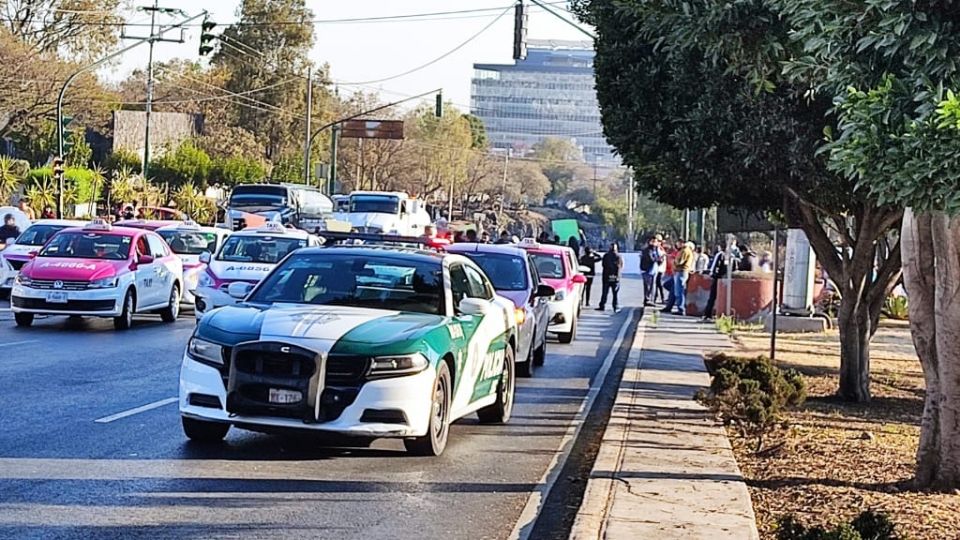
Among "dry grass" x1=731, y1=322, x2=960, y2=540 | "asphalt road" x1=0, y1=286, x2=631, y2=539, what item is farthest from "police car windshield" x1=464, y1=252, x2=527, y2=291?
"dry grass" x1=731, y1=322, x2=960, y2=540

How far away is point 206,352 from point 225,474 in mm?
1058

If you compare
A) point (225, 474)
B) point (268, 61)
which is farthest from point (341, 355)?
point (268, 61)

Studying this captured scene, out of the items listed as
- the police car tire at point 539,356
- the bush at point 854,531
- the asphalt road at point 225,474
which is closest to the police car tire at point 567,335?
the police car tire at point 539,356

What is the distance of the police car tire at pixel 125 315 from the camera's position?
71.0ft

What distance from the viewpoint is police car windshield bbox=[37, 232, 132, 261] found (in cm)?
2203

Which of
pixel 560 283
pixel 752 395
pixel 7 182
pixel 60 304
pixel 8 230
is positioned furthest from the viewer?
pixel 7 182

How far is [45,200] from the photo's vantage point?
154 feet

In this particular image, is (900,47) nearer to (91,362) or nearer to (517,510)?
(517,510)

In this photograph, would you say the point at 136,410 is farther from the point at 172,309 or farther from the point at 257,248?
the point at 172,309

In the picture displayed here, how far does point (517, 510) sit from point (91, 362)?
8.62 metres

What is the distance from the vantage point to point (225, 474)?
9570 mm

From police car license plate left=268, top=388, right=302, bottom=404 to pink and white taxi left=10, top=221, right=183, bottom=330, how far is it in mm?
11884

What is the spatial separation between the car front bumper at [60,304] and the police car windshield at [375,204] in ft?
81.1

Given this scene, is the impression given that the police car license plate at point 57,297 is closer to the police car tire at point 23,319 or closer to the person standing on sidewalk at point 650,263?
the police car tire at point 23,319
